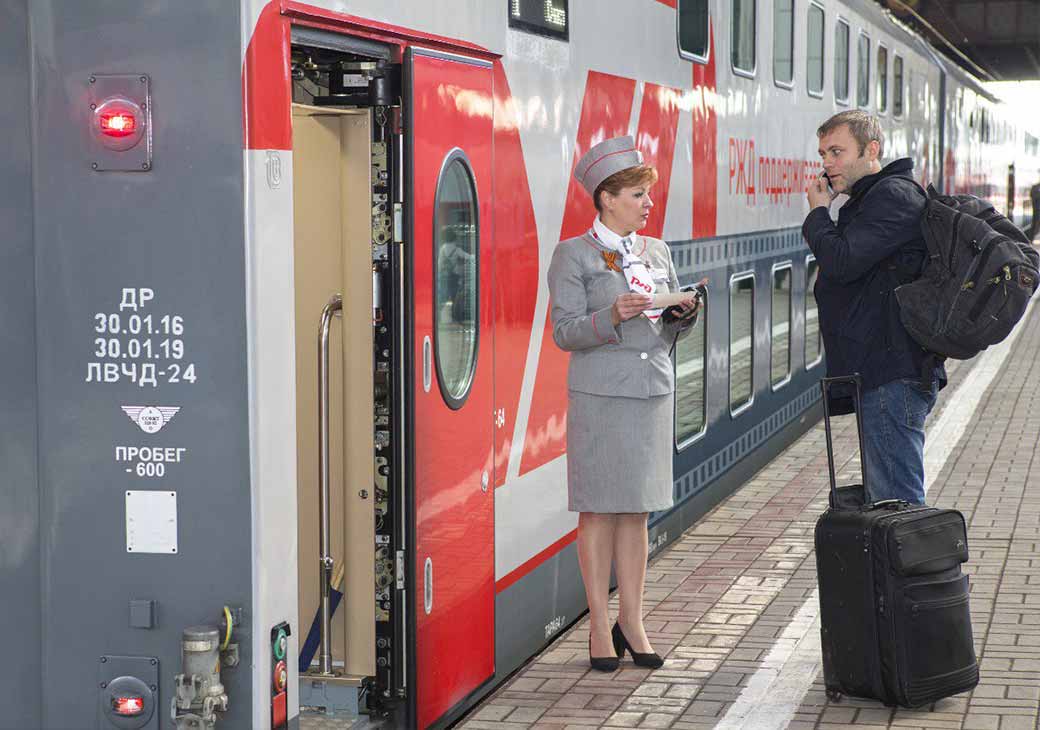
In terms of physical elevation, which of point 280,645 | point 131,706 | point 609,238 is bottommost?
point 131,706

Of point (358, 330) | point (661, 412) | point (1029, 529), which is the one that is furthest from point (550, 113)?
point (1029, 529)

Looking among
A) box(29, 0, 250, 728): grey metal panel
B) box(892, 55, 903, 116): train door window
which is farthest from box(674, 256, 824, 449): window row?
box(29, 0, 250, 728): grey metal panel

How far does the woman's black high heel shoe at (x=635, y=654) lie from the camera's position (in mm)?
6180

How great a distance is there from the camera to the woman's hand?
553 cm

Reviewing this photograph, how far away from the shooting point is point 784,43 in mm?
10812

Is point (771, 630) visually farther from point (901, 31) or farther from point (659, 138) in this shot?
point (901, 31)

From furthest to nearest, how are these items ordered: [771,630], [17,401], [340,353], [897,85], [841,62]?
[897,85], [841,62], [771,630], [340,353], [17,401]

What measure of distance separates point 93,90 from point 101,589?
3.99 ft

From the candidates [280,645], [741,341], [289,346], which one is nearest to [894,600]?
[280,645]

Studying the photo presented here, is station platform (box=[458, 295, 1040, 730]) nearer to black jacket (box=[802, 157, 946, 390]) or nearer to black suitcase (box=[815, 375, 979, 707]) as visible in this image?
black suitcase (box=[815, 375, 979, 707])

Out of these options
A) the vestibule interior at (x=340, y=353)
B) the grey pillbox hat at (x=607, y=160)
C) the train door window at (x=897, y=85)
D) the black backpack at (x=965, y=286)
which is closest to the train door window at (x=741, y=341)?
the grey pillbox hat at (x=607, y=160)

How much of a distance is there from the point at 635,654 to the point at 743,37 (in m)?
4.68

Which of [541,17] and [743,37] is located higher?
[743,37]

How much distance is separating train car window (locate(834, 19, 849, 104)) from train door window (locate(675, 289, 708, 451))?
15.0 ft
